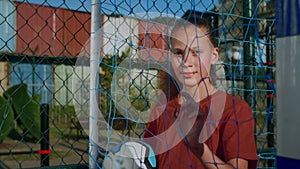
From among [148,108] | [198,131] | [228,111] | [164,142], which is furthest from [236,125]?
[148,108]

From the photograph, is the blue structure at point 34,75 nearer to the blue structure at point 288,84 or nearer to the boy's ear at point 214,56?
the boy's ear at point 214,56

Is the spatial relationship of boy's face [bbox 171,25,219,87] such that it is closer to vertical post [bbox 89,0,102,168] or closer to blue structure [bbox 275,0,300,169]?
vertical post [bbox 89,0,102,168]

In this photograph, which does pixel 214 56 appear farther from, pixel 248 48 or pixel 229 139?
pixel 248 48

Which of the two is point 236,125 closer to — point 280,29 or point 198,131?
point 198,131

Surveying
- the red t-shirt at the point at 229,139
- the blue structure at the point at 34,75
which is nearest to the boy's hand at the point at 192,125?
the red t-shirt at the point at 229,139

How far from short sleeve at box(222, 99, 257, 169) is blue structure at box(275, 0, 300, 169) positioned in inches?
14.8

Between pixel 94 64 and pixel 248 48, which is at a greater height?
pixel 248 48

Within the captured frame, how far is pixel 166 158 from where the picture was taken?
1372mm

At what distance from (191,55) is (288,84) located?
0.47m

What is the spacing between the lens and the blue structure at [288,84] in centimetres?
78

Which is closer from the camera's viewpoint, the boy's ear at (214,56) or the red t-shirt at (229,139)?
the red t-shirt at (229,139)

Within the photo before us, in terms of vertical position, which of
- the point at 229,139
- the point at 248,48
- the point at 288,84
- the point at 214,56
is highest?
the point at 248,48

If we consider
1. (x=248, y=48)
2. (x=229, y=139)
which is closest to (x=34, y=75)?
(x=248, y=48)

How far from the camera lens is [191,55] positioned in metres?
1.23
